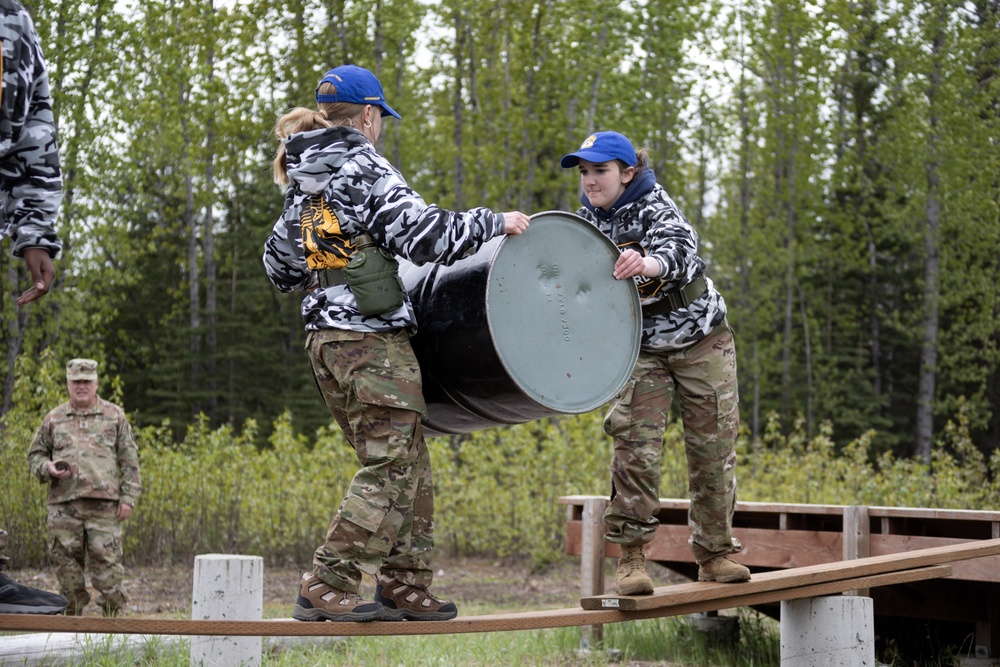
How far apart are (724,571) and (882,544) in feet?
6.65

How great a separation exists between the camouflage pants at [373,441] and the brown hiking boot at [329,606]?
0.04m

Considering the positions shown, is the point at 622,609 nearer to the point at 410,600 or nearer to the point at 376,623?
the point at 410,600

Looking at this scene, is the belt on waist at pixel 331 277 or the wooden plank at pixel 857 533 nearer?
the belt on waist at pixel 331 277

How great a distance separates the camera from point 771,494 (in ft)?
44.9

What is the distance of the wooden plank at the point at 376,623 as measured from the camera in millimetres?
3451

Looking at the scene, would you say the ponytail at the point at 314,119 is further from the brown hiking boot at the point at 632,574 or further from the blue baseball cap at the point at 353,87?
the brown hiking boot at the point at 632,574

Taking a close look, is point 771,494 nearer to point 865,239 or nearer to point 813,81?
point 813,81

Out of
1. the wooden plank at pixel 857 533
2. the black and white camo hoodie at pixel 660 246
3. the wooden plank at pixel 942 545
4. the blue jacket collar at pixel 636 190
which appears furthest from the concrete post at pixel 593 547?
the blue jacket collar at pixel 636 190

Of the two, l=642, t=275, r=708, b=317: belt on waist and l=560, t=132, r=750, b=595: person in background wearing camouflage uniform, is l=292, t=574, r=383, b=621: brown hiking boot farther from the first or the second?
l=642, t=275, r=708, b=317: belt on waist

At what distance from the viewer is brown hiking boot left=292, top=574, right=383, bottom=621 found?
3.84 m

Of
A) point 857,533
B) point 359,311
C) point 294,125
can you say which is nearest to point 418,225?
point 359,311

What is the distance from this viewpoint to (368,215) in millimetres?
3771

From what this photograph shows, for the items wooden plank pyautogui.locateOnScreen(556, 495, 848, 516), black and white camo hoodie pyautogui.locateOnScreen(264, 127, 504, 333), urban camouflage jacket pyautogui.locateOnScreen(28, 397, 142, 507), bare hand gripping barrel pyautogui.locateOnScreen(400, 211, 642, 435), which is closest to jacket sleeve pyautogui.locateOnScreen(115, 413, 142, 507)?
urban camouflage jacket pyautogui.locateOnScreen(28, 397, 142, 507)

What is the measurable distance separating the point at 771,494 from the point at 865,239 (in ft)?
68.7
